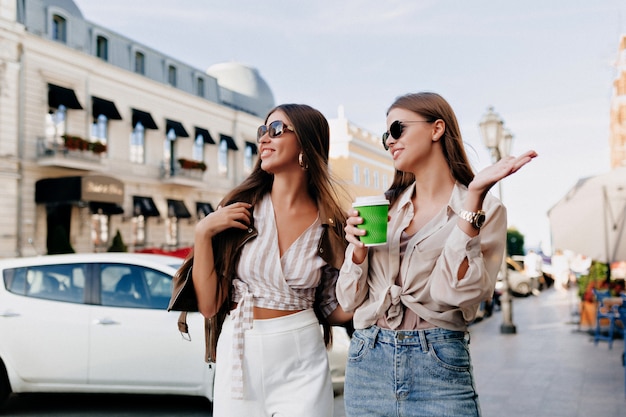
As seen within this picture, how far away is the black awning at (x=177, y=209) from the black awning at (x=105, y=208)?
3.77 meters

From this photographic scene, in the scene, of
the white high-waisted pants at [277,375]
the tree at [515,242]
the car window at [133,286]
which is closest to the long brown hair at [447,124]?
the white high-waisted pants at [277,375]

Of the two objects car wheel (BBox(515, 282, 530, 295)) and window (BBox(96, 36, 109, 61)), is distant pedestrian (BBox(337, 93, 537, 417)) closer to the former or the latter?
window (BBox(96, 36, 109, 61))

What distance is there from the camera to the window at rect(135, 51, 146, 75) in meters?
29.2

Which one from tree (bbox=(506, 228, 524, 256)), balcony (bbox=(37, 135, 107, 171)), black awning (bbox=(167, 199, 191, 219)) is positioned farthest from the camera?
tree (bbox=(506, 228, 524, 256))

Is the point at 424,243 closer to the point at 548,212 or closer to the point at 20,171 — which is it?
the point at 548,212

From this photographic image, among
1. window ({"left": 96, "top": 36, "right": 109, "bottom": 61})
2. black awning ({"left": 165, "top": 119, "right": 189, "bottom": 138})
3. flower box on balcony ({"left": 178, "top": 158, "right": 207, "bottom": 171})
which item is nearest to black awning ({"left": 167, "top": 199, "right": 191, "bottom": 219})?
flower box on balcony ({"left": 178, "top": 158, "right": 207, "bottom": 171})

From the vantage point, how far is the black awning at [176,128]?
30.1m

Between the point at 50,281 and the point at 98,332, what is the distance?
0.84 meters

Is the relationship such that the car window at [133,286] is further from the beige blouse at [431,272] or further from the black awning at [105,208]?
the black awning at [105,208]

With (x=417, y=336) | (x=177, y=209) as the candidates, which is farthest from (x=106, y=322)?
(x=177, y=209)

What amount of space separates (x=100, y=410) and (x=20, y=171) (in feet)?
59.0

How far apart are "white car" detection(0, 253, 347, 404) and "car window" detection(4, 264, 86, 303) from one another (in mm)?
10

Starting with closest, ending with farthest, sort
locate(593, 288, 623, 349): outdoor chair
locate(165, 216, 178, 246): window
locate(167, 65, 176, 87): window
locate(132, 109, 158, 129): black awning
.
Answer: locate(593, 288, 623, 349): outdoor chair, locate(132, 109, 158, 129): black awning, locate(165, 216, 178, 246): window, locate(167, 65, 176, 87): window

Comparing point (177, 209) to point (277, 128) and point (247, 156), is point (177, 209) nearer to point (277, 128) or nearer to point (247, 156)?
point (247, 156)
